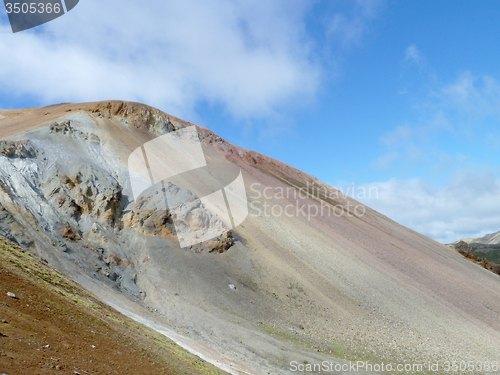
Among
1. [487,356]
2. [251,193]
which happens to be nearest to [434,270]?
[487,356]

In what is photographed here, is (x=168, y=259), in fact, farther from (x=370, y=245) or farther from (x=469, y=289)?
(x=469, y=289)

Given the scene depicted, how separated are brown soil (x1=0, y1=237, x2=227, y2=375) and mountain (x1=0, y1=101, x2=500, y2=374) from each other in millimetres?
3187

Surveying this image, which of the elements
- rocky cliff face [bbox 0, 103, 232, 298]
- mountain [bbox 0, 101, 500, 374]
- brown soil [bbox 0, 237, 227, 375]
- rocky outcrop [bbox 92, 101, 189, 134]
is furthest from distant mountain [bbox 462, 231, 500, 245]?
brown soil [bbox 0, 237, 227, 375]

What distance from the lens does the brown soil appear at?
23.7 feet

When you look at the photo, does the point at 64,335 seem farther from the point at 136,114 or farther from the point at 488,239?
the point at 488,239

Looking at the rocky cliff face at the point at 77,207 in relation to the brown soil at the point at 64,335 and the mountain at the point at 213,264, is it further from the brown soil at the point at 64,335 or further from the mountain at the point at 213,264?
the brown soil at the point at 64,335

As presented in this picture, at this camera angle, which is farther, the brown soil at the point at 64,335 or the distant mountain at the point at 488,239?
the distant mountain at the point at 488,239

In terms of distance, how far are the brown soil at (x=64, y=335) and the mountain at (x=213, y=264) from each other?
3187 mm

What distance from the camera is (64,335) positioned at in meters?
8.79

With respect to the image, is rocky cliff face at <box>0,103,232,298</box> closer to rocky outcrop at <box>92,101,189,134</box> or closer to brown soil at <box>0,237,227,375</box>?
brown soil at <box>0,237,227,375</box>

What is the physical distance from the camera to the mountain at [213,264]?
18594 millimetres

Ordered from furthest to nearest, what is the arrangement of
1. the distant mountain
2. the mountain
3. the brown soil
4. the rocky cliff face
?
the distant mountain < the rocky cliff face < the mountain < the brown soil

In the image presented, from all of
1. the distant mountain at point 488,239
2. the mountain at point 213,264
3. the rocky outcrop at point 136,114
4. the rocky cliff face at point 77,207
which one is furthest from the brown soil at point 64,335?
the distant mountain at point 488,239

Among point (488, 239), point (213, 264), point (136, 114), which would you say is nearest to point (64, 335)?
point (213, 264)
